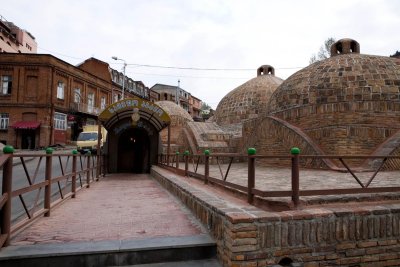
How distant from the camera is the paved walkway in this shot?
4281 mm

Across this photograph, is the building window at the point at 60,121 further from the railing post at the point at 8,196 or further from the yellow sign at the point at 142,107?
the railing post at the point at 8,196

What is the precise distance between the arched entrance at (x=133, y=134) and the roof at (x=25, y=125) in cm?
1510

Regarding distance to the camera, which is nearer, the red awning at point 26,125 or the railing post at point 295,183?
the railing post at point 295,183

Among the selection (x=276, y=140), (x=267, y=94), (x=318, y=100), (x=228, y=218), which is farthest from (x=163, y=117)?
(x=267, y=94)

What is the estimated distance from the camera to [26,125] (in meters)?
27.8

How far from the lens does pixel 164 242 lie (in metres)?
4.00

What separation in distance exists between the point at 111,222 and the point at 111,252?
143 cm

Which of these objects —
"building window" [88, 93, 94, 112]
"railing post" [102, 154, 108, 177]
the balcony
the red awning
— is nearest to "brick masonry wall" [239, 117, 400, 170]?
"railing post" [102, 154, 108, 177]

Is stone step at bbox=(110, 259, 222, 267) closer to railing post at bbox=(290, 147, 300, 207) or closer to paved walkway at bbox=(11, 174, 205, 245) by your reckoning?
paved walkway at bbox=(11, 174, 205, 245)

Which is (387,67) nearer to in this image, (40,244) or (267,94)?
(267,94)

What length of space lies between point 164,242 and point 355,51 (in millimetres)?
15451

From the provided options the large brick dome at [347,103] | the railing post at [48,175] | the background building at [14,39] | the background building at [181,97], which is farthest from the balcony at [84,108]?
the railing post at [48,175]

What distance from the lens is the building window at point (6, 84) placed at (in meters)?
28.7

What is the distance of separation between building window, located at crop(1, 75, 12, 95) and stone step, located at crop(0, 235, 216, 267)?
2999cm
